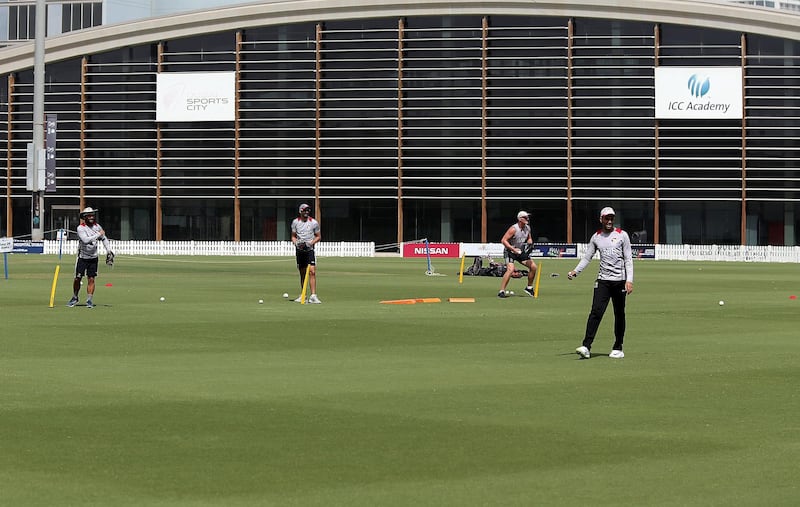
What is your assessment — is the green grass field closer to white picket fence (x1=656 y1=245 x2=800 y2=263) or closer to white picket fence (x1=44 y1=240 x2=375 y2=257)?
white picket fence (x1=656 y1=245 x2=800 y2=263)

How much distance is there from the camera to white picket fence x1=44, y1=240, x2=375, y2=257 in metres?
80.8

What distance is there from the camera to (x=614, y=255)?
725 inches

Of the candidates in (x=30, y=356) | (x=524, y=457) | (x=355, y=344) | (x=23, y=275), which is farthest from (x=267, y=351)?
(x=23, y=275)

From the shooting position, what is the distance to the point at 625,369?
54.3 ft

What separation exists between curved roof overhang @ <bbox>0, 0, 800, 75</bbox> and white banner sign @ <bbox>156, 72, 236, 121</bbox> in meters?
2.91

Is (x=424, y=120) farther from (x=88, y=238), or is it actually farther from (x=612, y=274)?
(x=612, y=274)

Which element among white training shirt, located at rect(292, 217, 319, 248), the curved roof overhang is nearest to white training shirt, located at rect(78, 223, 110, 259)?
white training shirt, located at rect(292, 217, 319, 248)

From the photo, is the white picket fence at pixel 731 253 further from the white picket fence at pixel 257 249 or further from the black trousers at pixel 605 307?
the black trousers at pixel 605 307

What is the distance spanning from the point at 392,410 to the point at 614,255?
6.37m

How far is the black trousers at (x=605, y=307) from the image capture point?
1806cm

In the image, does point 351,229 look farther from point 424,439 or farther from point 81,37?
point 424,439

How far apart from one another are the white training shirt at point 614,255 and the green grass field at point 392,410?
41.5 inches

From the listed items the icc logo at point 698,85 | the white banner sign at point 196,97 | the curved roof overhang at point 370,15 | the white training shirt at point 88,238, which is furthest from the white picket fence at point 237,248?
the white training shirt at point 88,238

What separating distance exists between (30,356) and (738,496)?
1096 centimetres
